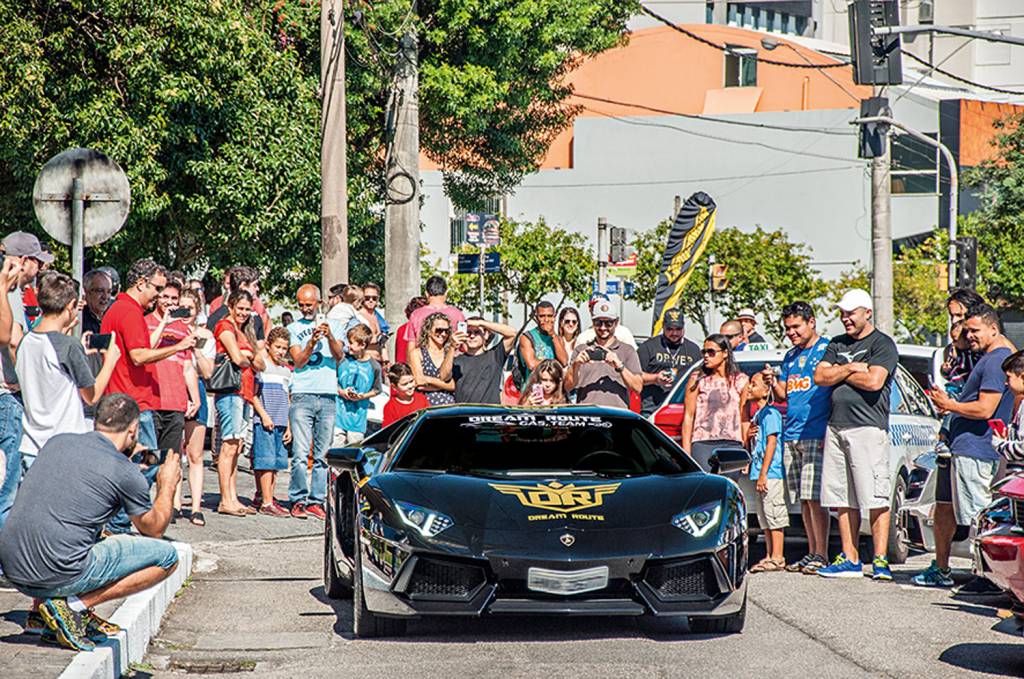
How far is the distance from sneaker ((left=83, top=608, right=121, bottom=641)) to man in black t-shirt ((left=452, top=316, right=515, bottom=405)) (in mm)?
6135

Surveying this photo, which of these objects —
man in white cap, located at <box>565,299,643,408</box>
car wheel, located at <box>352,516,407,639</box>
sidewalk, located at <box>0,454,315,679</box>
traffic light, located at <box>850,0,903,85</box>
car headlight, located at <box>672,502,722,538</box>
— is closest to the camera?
sidewalk, located at <box>0,454,315,679</box>

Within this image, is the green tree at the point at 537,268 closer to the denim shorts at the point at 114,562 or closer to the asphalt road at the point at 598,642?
the asphalt road at the point at 598,642

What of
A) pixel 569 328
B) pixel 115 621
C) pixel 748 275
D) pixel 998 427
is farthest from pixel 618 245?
pixel 748 275

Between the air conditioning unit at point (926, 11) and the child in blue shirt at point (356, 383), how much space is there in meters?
93.9

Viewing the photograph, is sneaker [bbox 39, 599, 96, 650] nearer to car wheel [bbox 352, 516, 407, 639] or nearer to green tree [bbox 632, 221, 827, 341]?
car wheel [bbox 352, 516, 407, 639]

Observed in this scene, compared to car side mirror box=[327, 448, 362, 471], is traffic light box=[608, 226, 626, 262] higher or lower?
higher

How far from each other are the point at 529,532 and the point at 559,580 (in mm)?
300

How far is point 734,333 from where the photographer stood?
583 inches

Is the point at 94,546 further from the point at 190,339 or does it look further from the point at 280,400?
the point at 280,400

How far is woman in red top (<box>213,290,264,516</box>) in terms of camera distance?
14.4 meters

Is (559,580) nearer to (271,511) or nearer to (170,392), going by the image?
(170,392)

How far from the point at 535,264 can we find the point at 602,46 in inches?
1249

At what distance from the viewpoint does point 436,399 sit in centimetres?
1402

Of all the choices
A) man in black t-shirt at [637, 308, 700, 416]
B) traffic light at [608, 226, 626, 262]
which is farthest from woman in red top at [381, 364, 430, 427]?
traffic light at [608, 226, 626, 262]
